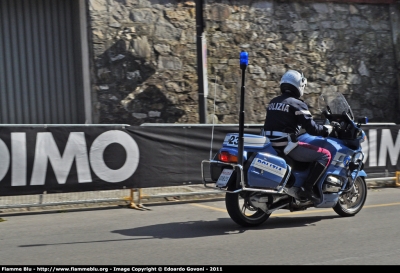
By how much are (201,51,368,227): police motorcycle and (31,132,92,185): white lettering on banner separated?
92.0 inches

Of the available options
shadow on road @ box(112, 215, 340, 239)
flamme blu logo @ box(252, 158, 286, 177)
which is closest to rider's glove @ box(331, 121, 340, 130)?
flamme blu logo @ box(252, 158, 286, 177)

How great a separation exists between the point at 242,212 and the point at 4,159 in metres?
3.75

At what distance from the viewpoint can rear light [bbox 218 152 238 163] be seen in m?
7.58

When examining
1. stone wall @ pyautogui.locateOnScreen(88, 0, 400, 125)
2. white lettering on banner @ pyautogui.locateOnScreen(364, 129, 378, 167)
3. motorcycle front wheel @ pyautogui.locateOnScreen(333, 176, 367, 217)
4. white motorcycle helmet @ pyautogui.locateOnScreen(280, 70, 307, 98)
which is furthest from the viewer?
stone wall @ pyautogui.locateOnScreen(88, 0, 400, 125)

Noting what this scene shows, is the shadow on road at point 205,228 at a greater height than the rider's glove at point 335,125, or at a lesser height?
lesser

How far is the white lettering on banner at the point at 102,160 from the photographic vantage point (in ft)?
31.8

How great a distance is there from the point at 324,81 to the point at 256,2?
279 centimetres

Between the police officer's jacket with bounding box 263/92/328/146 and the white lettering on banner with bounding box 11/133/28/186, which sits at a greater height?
the police officer's jacket with bounding box 263/92/328/146

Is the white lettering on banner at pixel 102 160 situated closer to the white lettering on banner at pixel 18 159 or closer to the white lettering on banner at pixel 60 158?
the white lettering on banner at pixel 60 158

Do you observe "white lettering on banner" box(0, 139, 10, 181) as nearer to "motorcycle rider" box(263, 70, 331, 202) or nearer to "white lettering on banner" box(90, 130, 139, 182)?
"white lettering on banner" box(90, 130, 139, 182)

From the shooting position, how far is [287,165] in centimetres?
784

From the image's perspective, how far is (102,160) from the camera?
9750 millimetres

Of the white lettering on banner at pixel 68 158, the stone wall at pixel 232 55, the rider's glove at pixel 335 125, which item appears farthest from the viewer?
the stone wall at pixel 232 55

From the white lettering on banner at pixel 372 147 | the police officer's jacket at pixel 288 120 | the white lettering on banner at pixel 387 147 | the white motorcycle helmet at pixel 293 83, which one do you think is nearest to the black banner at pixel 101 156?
the police officer's jacket at pixel 288 120
